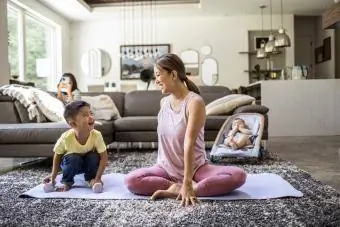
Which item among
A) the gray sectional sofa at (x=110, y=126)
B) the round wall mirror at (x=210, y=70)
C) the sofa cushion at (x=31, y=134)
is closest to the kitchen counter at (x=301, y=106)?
the gray sectional sofa at (x=110, y=126)

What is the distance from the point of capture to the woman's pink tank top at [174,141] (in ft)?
7.55

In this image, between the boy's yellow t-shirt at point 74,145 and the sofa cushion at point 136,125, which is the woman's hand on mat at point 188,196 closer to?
the boy's yellow t-shirt at point 74,145

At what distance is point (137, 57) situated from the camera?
9.62m

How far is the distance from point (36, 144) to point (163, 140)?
5.29ft

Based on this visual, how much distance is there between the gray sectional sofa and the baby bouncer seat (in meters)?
0.24

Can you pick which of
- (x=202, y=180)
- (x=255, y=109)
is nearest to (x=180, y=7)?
(x=255, y=109)

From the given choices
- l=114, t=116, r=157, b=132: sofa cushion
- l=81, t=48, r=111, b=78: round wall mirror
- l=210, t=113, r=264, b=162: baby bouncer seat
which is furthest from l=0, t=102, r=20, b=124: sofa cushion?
l=81, t=48, r=111, b=78: round wall mirror

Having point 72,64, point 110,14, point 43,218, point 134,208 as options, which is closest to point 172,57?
point 134,208

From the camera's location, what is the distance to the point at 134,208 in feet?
6.72

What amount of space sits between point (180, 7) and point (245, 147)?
5.39 meters

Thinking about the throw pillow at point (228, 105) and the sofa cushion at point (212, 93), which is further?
the sofa cushion at point (212, 93)

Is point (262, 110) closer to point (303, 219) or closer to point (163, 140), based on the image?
point (163, 140)

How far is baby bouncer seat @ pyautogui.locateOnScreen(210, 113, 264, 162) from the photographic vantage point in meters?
3.82

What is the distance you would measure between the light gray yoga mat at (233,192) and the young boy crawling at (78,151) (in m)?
0.08
